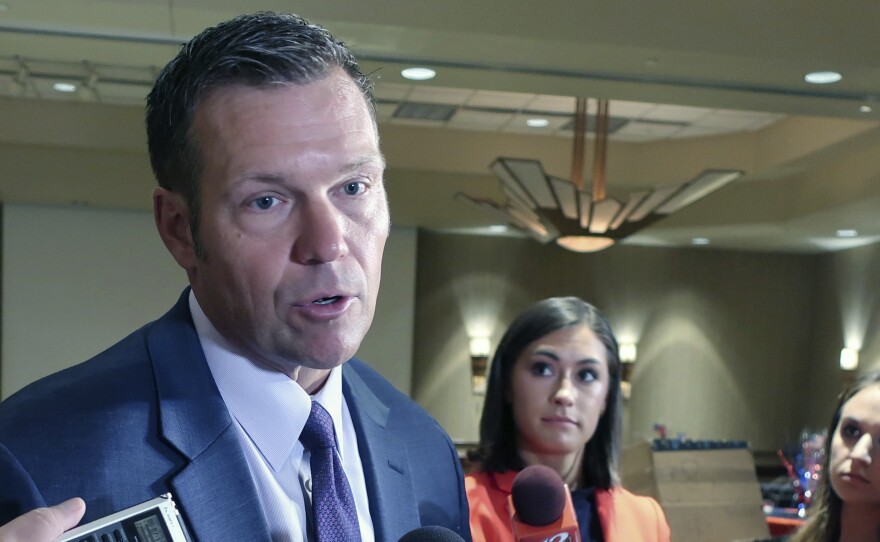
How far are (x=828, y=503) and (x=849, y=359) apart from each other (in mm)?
8706

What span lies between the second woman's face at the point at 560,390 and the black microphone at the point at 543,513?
0.63 m

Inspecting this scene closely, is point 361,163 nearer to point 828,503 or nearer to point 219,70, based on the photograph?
point 219,70

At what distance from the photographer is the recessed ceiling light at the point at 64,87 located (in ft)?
24.1

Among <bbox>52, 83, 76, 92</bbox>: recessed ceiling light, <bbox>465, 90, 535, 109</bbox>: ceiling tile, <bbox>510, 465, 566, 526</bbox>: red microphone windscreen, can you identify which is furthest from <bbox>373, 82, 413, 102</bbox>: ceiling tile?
<bbox>510, 465, 566, 526</bbox>: red microphone windscreen

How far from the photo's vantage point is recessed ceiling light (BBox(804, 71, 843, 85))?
478cm

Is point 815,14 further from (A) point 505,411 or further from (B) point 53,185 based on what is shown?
(B) point 53,185

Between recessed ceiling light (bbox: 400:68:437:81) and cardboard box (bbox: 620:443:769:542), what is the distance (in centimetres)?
243

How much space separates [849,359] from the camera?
10.2 meters

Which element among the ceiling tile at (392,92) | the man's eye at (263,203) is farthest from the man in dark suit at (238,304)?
the ceiling tile at (392,92)

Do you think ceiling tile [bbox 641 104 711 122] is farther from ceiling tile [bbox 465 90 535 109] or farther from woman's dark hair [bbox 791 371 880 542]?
woman's dark hair [bbox 791 371 880 542]

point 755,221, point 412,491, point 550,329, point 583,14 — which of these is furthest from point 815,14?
point 755,221

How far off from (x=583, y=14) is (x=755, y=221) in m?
5.70

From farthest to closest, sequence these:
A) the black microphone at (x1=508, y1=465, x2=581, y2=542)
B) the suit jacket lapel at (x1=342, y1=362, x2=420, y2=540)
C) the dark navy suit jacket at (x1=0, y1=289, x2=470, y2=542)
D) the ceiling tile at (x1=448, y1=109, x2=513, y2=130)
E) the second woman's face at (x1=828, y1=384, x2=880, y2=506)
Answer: the ceiling tile at (x1=448, y1=109, x2=513, y2=130)
the second woman's face at (x1=828, y1=384, x2=880, y2=506)
the black microphone at (x1=508, y1=465, x2=581, y2=542)
the suit jacket lapel at (x1=342, y1=362, x2=420, y2=540)
the dark navy suit jacket at (x1=0, y1=289, x2=470, y2=542)

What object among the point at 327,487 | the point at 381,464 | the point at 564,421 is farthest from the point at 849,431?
the point at 327,487
